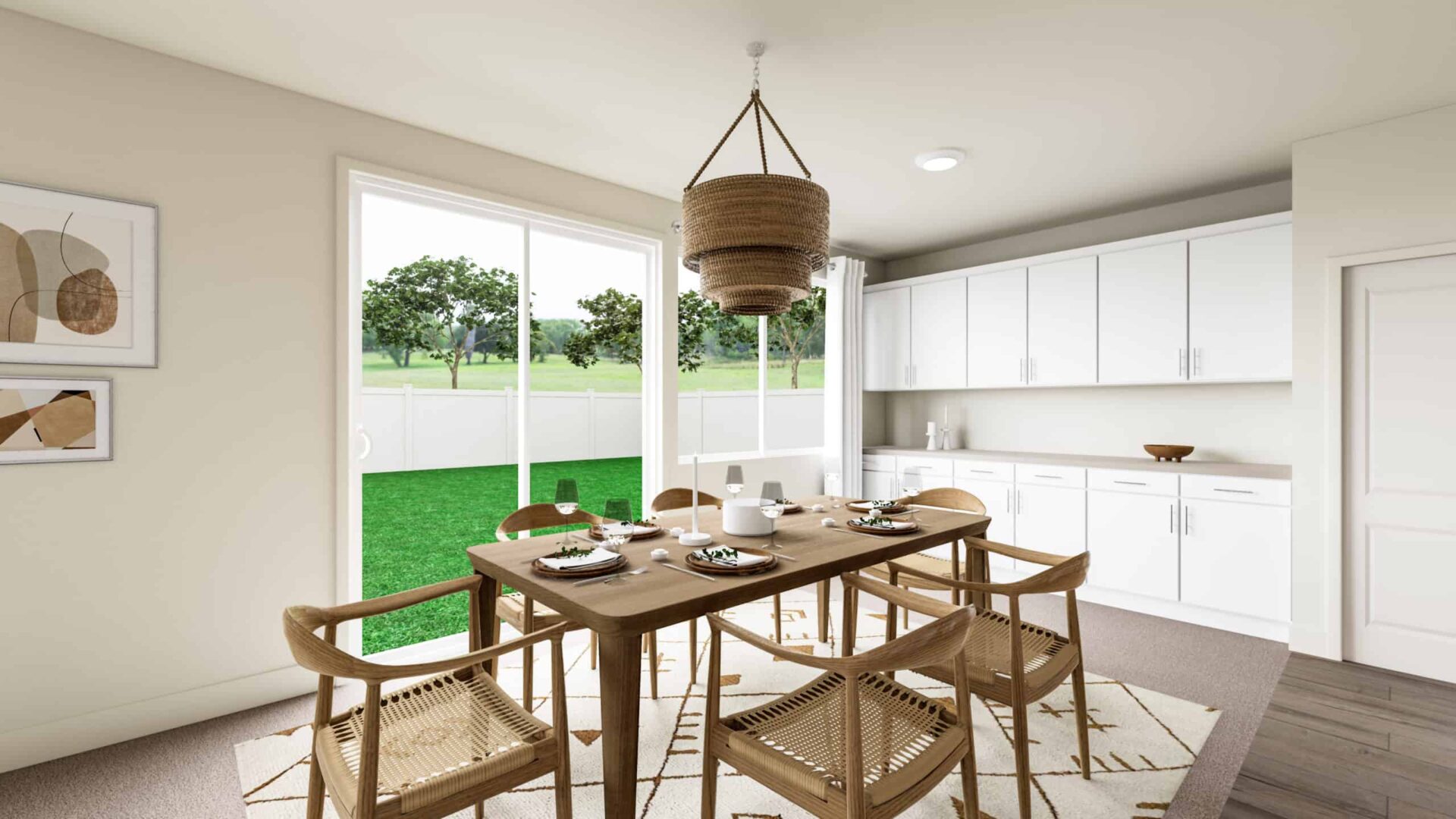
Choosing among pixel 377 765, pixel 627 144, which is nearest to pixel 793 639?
pixel 377 765

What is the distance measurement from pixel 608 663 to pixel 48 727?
2.38 metres

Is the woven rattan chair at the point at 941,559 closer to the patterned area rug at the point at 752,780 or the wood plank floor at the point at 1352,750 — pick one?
the patterned area rug at the point at 752,780

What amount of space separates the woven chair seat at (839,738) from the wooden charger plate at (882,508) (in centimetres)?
114

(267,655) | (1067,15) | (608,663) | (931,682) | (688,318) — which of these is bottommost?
(931,682)

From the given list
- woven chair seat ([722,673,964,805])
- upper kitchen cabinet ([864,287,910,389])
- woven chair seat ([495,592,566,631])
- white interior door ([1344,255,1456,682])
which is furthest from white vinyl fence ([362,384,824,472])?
woven chair seat ([722,673,964,805])

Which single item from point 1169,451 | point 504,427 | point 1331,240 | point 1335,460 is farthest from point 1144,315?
point 504,427

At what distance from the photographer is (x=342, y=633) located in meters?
2.97

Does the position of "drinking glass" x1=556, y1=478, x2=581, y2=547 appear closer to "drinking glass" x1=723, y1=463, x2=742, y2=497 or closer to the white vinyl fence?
"drinking glass" x1=723, y1=463, x2=742, y2=497

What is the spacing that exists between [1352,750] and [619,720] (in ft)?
9.25

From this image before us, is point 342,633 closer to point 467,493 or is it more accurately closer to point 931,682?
point 931,682

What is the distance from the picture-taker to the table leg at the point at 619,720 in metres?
1.52

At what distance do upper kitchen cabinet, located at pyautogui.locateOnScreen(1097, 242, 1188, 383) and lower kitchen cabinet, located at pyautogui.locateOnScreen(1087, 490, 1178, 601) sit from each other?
2.74ft

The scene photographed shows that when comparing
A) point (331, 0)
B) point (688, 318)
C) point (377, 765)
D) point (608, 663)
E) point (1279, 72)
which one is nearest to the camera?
point (377, 765)

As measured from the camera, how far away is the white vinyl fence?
6.93m
